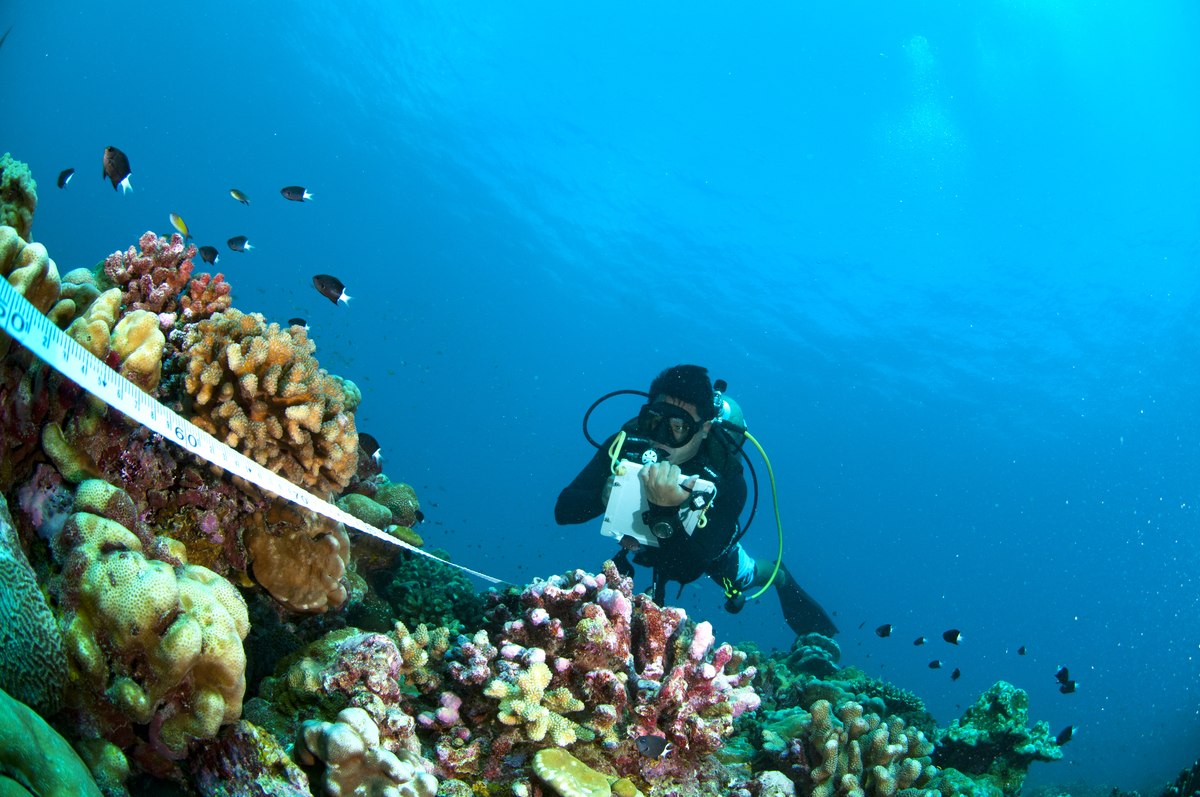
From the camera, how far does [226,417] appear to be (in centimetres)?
300

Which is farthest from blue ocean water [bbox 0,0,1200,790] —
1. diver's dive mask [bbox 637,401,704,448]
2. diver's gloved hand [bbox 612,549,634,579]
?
diver's dive mask [bbox 637,401,704,448]

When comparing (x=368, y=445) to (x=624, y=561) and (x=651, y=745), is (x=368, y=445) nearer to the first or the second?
(x=624, y=561)

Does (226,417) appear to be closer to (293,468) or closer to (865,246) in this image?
(293,468)

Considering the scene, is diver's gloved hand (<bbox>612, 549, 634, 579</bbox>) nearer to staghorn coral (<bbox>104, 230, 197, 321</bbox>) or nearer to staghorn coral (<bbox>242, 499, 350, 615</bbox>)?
staghorn coral (<bbox>242, 499, 350, 615</bbox>)

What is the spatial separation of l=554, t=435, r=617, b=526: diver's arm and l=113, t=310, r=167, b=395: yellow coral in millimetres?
4096

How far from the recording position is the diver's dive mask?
6.31m

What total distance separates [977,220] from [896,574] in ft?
401

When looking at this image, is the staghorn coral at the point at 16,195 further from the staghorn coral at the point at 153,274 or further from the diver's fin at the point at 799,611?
the diver's fin at the point at 799,611

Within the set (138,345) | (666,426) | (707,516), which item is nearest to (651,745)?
(138,345)

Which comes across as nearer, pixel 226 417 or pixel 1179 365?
pixel 226 417

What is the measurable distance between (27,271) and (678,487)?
4369 millimetres

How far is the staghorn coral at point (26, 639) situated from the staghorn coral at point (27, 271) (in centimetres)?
112

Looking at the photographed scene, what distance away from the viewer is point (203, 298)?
11.4ft

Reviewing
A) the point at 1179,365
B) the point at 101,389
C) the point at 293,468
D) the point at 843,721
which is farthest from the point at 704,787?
the point at 1179,365
